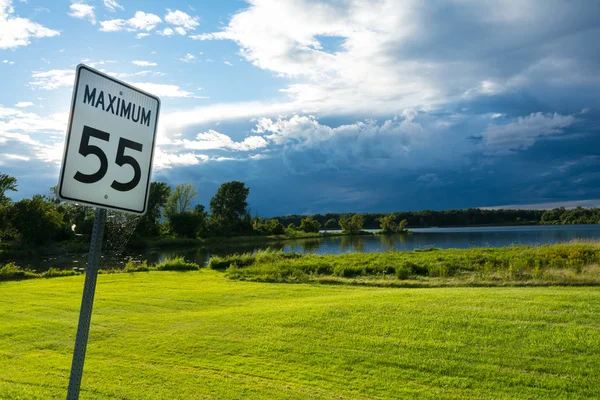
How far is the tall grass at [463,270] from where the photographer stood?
17969mm

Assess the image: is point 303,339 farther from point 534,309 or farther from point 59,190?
point 59,190

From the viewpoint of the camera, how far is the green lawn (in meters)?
6.22

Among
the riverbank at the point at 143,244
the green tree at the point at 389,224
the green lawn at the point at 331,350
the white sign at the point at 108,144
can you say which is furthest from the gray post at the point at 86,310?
the green tree at the point at 389,224

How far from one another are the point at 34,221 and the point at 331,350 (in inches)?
2063

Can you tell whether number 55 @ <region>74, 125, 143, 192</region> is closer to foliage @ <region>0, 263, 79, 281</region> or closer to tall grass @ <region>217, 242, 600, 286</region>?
tall grass @ <region>217, 242, 600, 286</region>

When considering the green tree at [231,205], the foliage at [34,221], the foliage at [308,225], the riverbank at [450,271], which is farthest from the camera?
the foliage at [308,225]

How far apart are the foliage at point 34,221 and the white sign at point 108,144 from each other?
55.2 metres

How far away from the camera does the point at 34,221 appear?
49688 millimetres

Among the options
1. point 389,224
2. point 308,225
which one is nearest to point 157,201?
point 308,225

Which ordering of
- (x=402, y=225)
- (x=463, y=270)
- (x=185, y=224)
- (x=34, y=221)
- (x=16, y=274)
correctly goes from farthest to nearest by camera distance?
(x=402, y=225) → (x=185, y=224) → (x=34, y=221) → (x=16, y=274) → (x=463, y=270)

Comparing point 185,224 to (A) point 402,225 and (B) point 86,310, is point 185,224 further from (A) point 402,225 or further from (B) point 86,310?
(B) point 86,310

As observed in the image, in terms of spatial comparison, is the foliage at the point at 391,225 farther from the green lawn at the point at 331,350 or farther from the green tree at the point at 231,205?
the green lawn at the point at 331,350

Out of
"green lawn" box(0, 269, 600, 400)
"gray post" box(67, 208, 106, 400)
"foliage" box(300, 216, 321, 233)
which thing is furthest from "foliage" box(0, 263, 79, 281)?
"foliage" box(300, 216, 321, 233)

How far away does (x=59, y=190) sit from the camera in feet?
7.69
